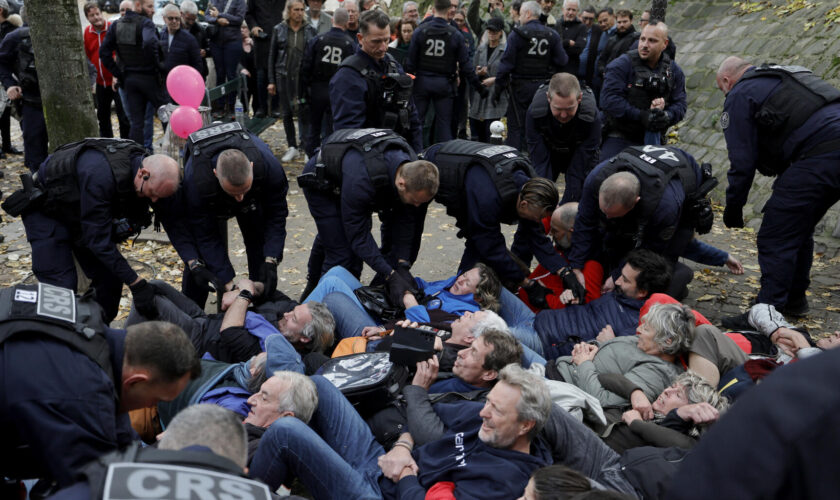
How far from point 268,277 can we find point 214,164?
79cm

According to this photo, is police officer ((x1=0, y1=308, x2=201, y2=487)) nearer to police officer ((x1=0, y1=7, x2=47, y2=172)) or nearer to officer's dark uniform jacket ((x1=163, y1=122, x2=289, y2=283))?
officer's dark uniform jacket ((x1=163, y1=122, x2=289, y2=283))

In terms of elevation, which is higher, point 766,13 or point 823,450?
point 766,13

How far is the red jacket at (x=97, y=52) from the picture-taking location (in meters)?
8.66

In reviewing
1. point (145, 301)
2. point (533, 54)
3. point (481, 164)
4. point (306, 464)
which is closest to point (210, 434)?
point (306, 464)

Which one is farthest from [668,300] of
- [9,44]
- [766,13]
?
[9,44]

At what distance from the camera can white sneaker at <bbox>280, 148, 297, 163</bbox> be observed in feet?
29.3

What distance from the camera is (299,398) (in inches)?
117

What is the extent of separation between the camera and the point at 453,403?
3.18 meters

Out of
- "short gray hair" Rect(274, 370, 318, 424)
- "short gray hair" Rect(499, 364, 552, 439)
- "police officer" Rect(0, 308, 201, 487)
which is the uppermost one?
"police officer" Rect(0, 308, 201, 487)

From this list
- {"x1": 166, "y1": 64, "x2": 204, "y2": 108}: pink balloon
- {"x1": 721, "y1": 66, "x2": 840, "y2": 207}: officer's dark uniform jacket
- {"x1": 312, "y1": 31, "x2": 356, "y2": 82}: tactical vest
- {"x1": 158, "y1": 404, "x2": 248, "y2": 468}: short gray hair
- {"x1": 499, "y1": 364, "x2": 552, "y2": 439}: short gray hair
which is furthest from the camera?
{"x1": 312, "y1": 31, "x2": 356, "y2": 82}: tactical vest

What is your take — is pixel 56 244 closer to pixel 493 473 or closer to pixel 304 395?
pixel 304 395

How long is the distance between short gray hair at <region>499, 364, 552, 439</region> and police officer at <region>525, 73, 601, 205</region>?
10.1 feet

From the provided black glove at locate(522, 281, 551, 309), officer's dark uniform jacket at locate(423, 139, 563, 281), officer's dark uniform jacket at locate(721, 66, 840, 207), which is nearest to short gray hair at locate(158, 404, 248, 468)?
officer's dark uniform jacket at locate(423, 139, 563, 281)

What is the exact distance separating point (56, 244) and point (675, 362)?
3.62 m
